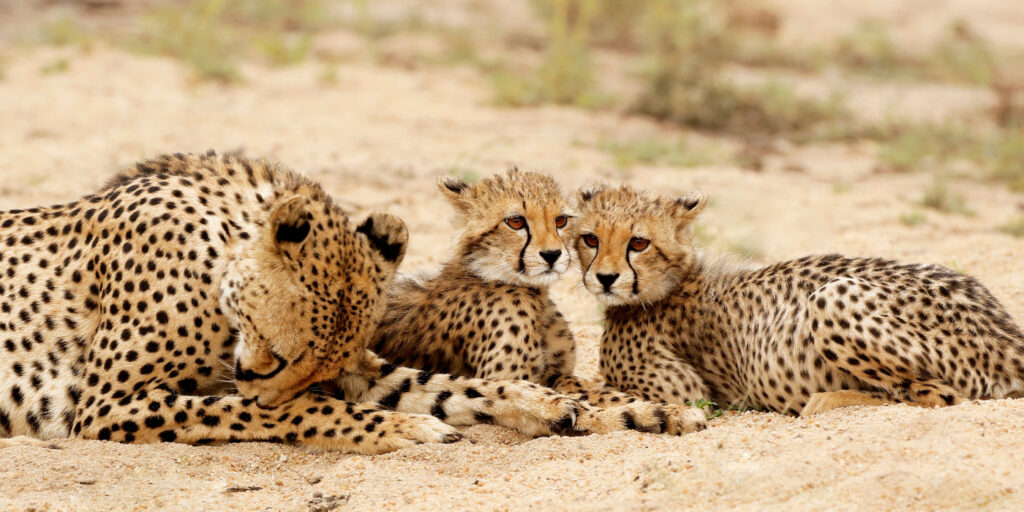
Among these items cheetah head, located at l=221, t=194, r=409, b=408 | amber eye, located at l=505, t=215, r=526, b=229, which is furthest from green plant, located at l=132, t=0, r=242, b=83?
cheetah head, located at l=221, t=194, r=409, b=408

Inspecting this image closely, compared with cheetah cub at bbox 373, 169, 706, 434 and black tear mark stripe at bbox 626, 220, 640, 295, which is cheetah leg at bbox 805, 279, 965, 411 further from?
black tear mark stripe at bbox 626, 220, 640, 295

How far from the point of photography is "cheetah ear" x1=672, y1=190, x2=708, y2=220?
493 cm

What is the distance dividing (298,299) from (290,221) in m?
0.24

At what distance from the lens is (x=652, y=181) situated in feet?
26.1

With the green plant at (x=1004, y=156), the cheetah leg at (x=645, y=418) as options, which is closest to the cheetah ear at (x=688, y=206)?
the cheetah leg at (x=645, y=418)

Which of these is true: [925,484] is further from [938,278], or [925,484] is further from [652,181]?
[652,181]

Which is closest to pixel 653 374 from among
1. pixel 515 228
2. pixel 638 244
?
pixel 638 244

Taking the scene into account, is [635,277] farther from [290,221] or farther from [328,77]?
[328,77]

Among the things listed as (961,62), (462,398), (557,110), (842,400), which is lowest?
(462,398)

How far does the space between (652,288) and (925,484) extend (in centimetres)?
194

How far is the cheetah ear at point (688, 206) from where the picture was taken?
4930 millimetres

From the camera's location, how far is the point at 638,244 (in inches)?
186

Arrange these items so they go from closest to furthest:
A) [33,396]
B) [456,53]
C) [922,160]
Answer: [33,396], [922,160], [456,53]

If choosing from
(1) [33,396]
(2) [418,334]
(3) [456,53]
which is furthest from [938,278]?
(3) [456,53]
